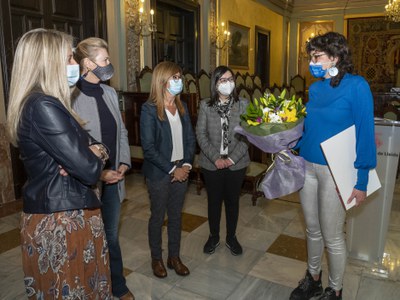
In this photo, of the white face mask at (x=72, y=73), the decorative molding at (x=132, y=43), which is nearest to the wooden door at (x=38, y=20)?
the decorative molding at (x=132, y=43)

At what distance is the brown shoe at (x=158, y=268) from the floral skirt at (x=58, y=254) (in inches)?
45.0

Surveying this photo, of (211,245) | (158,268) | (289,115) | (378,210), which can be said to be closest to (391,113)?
(378,210)

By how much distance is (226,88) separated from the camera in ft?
9.05

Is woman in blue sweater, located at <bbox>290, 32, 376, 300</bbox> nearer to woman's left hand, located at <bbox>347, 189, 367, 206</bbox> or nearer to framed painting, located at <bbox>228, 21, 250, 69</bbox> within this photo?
woman's left hand, located at <bbox>347, 189, 367, 206</bbox>

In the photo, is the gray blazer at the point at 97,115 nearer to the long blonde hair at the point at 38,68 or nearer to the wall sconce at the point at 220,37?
the long blonde hair at the point at 38,68

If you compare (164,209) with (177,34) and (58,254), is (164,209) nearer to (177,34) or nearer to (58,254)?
(58,254)

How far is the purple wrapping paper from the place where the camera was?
2.03 meters

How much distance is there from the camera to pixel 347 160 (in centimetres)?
202

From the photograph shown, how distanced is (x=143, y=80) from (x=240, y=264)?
3712 mm

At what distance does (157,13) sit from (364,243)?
5.53 meters

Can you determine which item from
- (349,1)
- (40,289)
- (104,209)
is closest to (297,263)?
(104,209)

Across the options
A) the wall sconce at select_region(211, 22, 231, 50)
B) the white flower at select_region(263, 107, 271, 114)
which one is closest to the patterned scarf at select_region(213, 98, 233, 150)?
the white flower at select_region(263, 107, 271, 114)

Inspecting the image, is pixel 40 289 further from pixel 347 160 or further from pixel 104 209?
pixel 347 160

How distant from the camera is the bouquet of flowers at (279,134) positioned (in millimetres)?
2014
